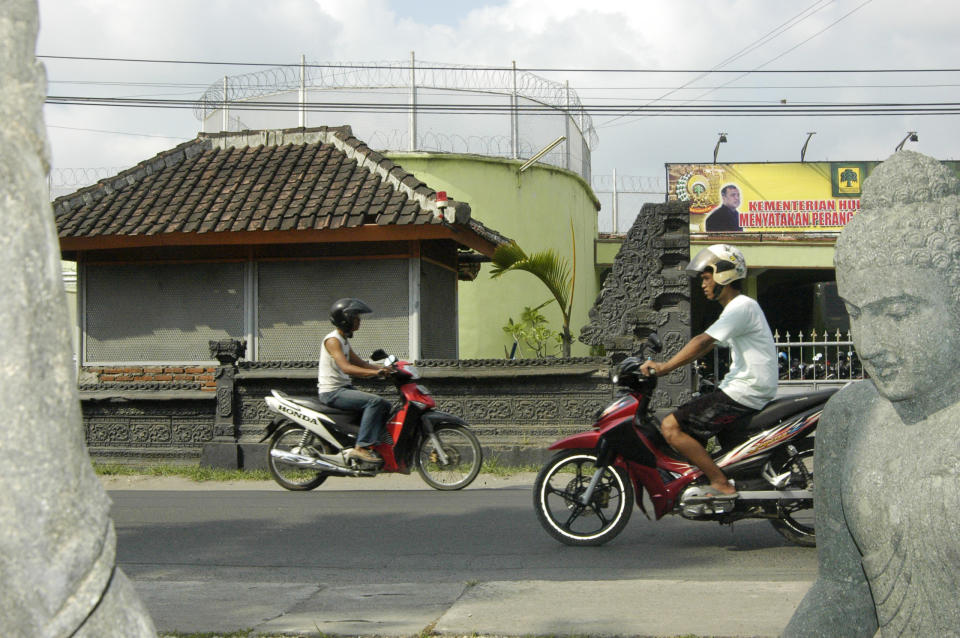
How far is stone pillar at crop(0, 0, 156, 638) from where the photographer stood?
1283 mm

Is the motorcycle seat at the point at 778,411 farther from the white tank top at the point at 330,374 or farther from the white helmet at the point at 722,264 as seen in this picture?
the white tank top at the point at 330,374

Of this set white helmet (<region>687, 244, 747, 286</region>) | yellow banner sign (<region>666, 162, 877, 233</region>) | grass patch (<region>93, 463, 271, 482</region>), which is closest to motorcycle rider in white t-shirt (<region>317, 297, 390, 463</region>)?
grass patch (<region>93, 463, 271, 482</region>)

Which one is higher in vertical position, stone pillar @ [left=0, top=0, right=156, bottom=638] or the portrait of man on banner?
the portrait of man on banner

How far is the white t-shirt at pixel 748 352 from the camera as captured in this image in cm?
659

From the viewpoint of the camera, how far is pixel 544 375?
1184 cm

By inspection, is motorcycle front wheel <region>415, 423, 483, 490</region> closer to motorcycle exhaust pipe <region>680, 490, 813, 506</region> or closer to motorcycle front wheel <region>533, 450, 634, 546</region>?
motorcycle front wheel <region>533, 450, 634, 546</region>

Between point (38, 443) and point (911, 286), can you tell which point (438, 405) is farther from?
point (38, 443)

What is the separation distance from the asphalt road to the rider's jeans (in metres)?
0.68

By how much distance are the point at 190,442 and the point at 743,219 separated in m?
23.1

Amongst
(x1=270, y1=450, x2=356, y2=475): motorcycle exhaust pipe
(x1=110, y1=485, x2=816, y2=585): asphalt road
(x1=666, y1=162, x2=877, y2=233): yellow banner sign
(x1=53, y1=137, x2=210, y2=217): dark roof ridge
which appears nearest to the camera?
(x1=110, y1=485, x2=816, y2=585): asphalt road

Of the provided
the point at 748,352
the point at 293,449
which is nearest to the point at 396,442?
the point at 293,449

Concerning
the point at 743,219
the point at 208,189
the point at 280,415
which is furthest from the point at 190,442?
the point at 743,219

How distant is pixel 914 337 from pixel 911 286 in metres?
0.09

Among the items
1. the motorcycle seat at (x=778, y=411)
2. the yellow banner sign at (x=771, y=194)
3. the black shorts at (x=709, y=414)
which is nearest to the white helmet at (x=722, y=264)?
the black shorts at (x=709, y=414)
